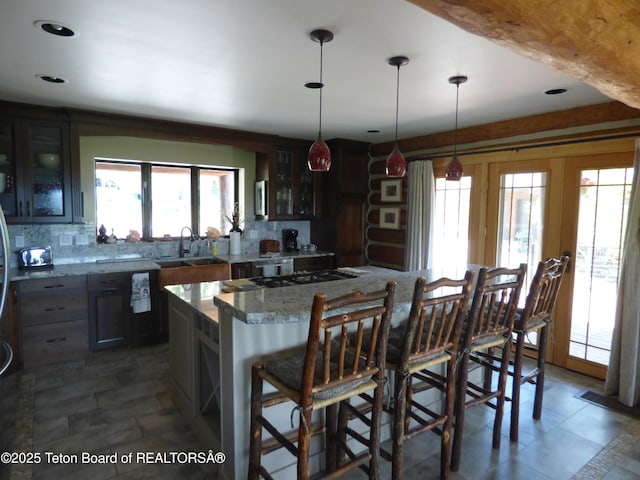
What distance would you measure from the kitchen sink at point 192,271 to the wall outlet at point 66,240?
2.98 feet

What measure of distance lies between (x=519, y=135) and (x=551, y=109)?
1.28 ft

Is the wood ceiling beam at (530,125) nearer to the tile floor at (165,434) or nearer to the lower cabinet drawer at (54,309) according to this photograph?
the tile floor at (165,434)

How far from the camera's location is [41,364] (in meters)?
3.54

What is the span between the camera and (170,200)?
4.84m

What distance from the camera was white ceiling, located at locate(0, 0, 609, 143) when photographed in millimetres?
1836

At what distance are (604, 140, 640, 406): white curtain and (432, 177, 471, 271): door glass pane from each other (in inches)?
60.5

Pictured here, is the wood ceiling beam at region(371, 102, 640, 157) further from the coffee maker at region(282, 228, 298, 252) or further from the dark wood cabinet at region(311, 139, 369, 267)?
the coffee maker at region(282, 228, 298, 252)

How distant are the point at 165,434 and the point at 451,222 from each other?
367 cm

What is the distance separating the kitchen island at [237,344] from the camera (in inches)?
74.3

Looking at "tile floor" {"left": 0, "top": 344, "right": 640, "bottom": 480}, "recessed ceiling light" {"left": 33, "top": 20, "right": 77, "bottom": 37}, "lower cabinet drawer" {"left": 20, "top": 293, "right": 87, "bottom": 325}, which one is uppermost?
"recessed ceiling light" {"left": 33, "top": 20, "right": 77, "bottom": 37}

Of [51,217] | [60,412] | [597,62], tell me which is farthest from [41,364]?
[597,62]

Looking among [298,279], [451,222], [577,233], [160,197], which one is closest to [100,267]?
[160,197]

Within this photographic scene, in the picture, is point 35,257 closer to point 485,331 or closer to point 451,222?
point 485,331

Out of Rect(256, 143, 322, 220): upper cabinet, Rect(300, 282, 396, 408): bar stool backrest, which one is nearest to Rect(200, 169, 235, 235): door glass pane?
Rect(256, 143, 322, 220): upper cabinet
